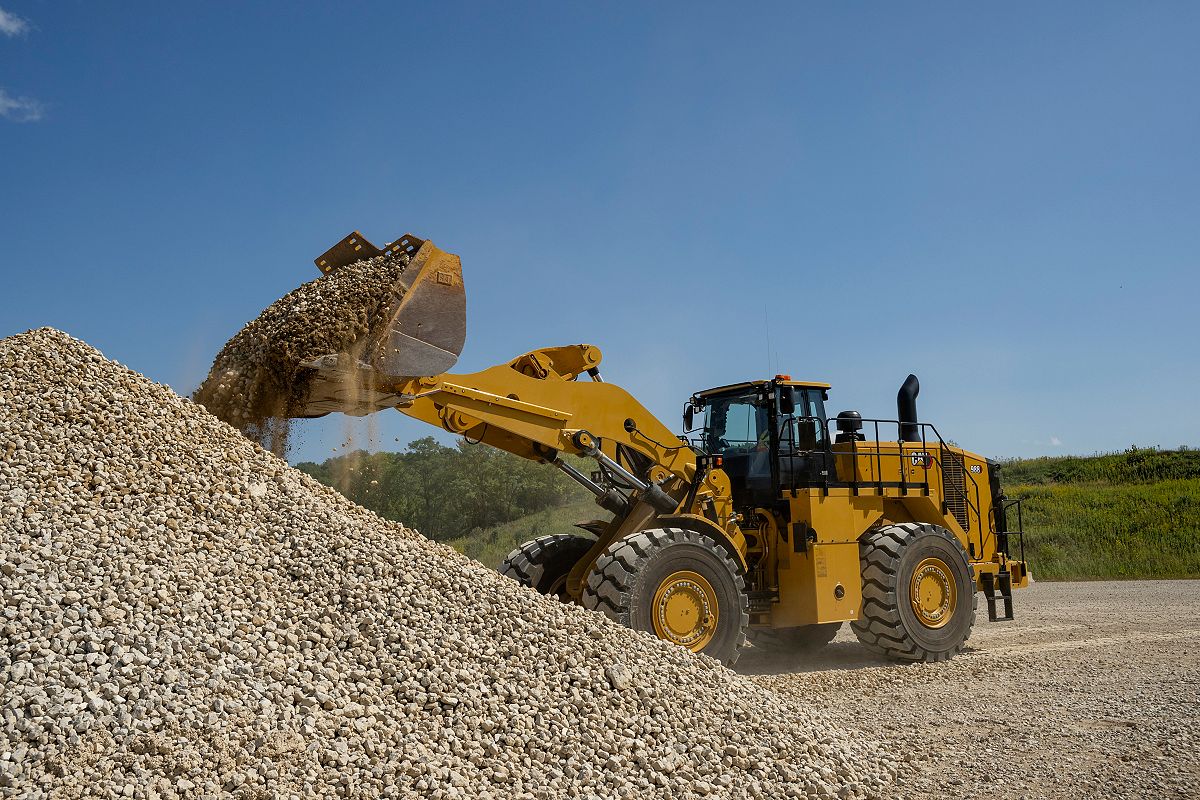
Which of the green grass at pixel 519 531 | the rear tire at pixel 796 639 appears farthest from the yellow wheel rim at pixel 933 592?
the green grass at pixel 519 531

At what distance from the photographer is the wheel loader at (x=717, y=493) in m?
7.38

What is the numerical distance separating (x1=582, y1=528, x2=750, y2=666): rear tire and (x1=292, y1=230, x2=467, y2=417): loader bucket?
2.10m

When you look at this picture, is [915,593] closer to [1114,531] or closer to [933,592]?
[933,592]

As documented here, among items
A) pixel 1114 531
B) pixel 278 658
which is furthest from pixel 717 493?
pixel 1114 531

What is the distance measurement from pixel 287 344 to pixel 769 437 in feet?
15.5

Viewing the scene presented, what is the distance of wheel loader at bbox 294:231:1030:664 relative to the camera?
7.38m

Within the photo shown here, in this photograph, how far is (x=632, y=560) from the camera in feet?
24.6

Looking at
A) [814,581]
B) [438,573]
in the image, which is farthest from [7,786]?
[814,581]

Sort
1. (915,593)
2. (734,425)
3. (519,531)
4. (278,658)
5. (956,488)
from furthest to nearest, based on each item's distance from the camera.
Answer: (519,531) → (956,488) → (734,425) → (915,593) → (278,658)

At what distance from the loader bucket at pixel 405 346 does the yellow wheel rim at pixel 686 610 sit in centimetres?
251

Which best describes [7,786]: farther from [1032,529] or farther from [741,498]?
[1032,529]

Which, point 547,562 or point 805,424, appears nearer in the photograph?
point 547,562

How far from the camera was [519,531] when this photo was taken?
23.7 metres

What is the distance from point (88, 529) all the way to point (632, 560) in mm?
3829
